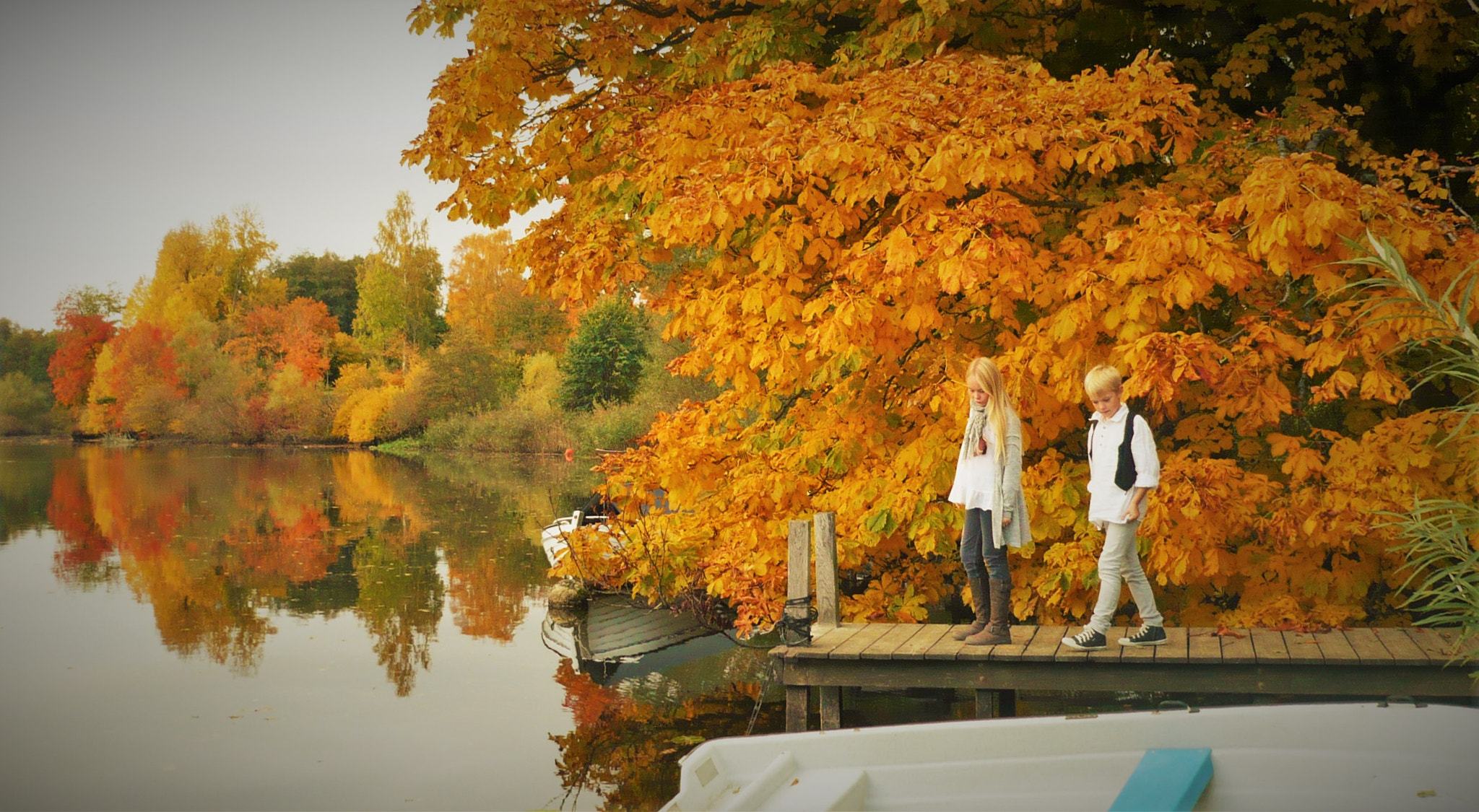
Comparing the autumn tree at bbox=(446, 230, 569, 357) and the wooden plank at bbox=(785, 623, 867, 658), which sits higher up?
the autumn tree at bbox=(446, 230, 569, 357)

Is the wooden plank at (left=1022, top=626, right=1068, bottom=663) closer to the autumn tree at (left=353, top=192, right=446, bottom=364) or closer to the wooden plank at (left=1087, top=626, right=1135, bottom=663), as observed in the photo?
the wooden plank at (left=1087, top=626, right=1135, bottom=663)

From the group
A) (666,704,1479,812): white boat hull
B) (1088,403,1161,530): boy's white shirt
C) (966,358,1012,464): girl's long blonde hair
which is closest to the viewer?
(666,704,1479,812): white boat hull

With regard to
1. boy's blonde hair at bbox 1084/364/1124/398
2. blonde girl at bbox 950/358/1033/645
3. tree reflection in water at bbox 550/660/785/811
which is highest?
boy's blonde hair at bbox 1084/364/1124/398

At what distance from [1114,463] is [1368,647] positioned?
4.95 feet

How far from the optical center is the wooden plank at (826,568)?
245 inches

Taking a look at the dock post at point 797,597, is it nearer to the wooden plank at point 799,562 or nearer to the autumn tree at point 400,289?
the wooden plank at point 799,562

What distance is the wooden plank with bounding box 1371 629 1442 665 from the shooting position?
5.04 meters

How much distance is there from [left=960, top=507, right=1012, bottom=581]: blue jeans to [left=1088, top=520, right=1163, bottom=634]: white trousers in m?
0.44

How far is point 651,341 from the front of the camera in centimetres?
3048

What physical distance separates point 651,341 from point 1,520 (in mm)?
14952

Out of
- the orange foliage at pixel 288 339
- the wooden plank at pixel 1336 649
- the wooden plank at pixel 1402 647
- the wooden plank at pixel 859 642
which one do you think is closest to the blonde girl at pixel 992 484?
the wooden plank at pixel 859 642

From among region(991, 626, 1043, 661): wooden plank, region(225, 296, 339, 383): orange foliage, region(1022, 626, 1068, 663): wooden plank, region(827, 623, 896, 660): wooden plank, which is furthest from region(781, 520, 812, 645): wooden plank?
region(225, 296, 339, 383): orange foliage

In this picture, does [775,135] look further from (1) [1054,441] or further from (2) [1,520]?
(2) [1,520]

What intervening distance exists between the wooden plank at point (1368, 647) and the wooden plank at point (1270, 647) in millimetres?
291
